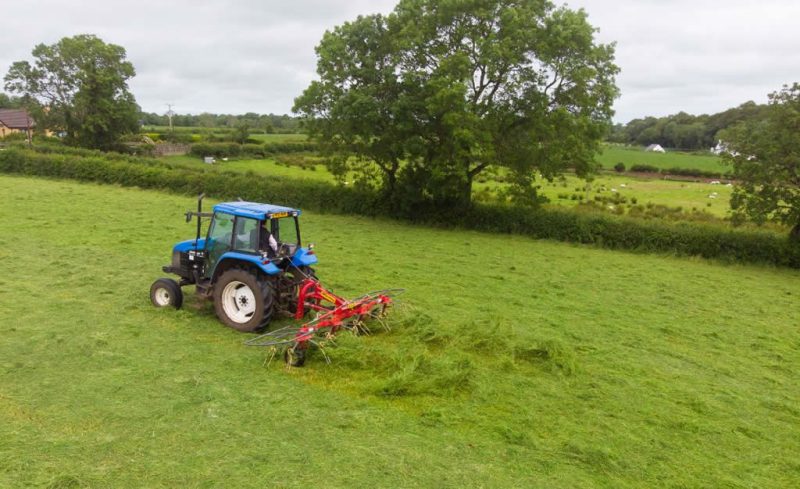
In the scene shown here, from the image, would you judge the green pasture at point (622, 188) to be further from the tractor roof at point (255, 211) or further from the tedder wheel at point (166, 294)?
the tedder wheel at point (166, 294)

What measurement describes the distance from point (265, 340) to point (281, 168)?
3132 cm

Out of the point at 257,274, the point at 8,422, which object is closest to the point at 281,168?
the point at 257,274

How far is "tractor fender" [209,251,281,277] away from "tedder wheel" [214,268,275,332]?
17cm

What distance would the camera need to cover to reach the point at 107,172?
2738cm

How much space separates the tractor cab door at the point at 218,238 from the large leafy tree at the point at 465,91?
30.5 feet

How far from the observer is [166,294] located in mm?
8680

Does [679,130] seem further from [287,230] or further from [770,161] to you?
[287,230]

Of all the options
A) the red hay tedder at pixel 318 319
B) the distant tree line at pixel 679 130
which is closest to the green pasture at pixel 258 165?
the red hay tedder at pixel 318 319

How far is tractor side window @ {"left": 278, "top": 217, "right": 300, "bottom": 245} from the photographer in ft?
28.4

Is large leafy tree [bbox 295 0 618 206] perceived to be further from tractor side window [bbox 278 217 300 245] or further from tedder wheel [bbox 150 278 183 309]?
tedder wheel [bbox 150 278 183 309]

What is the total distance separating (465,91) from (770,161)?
8860 millimetres

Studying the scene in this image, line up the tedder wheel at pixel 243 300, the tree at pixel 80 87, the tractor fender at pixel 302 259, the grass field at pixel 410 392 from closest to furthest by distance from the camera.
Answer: the grass field at pixel 410 392 → the tedder wheel at pixel 243 300 → the tractor fender at pixel 302 259 → the tree at pixel 80 87

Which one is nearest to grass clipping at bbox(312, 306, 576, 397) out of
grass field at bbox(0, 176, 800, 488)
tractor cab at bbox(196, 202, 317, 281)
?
grass field at bbox(0, 176, 800, 488)

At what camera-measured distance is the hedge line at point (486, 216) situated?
16.8m
